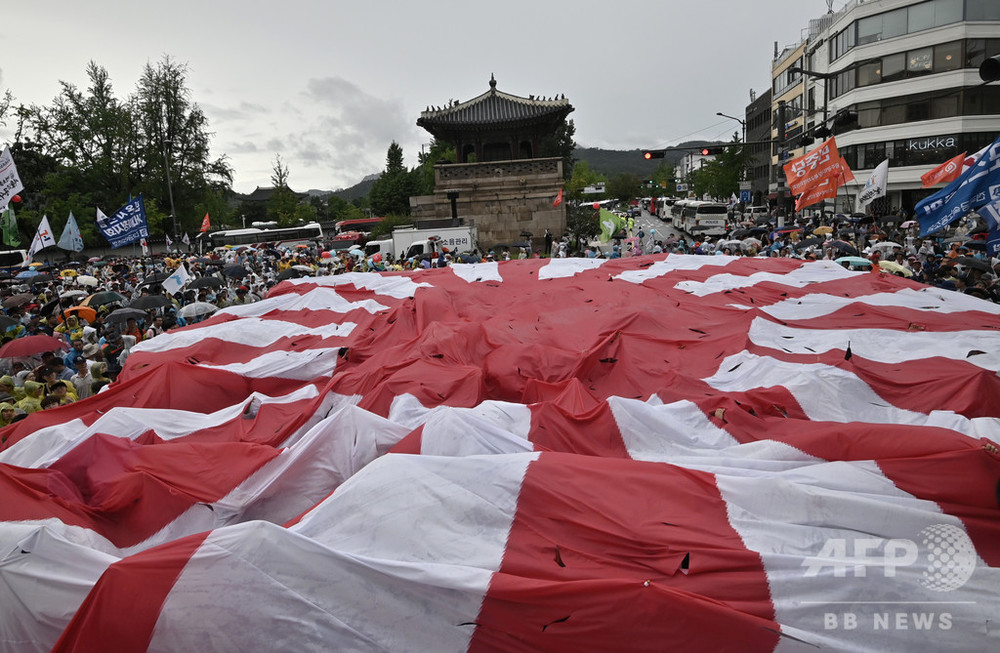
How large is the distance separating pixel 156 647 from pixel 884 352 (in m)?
7.22

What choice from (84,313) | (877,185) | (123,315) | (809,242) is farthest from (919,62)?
(84,313)

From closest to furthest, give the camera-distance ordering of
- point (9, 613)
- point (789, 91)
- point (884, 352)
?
point (9, 613), point (884, 352), point (789, 91)

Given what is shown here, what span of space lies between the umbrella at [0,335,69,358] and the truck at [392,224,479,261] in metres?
14.2

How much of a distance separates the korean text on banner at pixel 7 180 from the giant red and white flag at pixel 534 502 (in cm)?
753

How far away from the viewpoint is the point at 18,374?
8352 millimetres

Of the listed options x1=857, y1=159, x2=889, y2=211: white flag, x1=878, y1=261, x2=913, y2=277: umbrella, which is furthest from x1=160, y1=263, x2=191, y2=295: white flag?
x1=857, y1=159, x2=889, y2=211: white flag

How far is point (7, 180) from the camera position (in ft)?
37.5

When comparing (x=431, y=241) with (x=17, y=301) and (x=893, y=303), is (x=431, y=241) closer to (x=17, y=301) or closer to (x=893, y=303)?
(x=17, y=301)

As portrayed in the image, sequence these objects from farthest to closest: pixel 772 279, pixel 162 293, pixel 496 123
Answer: pixel 496 123
pixel 162 293
pixel 772 279

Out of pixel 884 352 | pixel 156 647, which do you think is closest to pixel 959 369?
pixel 884 352

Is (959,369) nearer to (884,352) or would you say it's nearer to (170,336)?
(884,352)

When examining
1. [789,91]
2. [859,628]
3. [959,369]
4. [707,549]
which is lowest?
[859,628]

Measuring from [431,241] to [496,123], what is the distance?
427 inches

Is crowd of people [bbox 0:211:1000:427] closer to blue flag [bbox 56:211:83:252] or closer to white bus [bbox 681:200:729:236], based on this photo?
blue flag [bbox 56:211:83:252]
